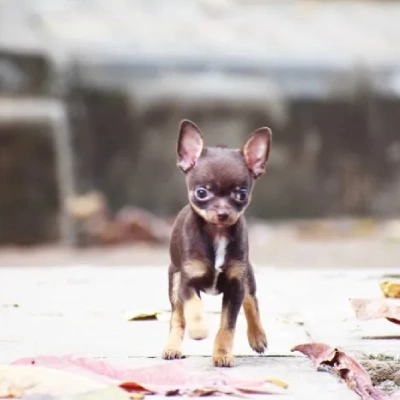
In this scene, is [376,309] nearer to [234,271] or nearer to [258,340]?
[258,340]

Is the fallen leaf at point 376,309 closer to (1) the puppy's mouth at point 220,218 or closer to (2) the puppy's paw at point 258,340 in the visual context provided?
(2) the puppy's paw at point 258,340

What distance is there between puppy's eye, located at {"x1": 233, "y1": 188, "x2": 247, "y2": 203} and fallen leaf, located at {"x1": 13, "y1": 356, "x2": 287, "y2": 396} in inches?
15.7

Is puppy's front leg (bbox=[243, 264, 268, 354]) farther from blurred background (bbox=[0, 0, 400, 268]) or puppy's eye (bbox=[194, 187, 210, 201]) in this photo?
blurred background (bbox=[0, 0, 400, 268])

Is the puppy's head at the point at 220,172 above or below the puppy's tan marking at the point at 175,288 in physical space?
above

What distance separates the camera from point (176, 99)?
27.3 feet

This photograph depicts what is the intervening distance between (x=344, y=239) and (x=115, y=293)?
4.44 meters

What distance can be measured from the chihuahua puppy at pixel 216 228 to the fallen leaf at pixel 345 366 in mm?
230

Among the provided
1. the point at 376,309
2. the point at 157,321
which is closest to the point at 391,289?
the point at 376,309

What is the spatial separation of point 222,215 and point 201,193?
0.08 metres

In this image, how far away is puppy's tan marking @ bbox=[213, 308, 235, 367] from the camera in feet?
7.57

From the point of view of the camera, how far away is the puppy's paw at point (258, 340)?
246 cm

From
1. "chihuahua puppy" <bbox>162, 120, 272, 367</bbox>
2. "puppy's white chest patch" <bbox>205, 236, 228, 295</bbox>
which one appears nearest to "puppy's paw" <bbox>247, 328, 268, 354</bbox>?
"chihuahua puppy" <bbox>162, 120, 272, 367</bbox>

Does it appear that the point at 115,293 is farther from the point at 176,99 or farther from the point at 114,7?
the point at 114,7

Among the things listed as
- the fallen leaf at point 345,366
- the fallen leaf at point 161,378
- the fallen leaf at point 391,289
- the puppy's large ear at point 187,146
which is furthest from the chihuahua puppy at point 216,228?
the fallen leaf at point 391,289
